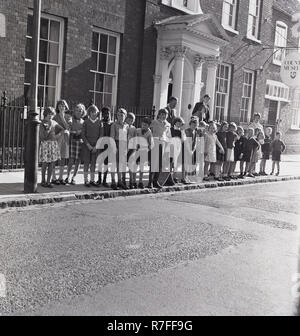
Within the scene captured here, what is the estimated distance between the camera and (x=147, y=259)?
5.55 meters

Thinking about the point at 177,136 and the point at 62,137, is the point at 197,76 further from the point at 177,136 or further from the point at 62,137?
the point at 62,137

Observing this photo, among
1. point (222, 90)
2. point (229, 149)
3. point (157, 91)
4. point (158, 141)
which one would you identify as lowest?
point (229, 149)

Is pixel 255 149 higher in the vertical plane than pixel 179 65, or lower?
lower

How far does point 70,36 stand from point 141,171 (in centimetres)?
499

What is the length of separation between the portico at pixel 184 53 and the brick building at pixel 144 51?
0.03 meters

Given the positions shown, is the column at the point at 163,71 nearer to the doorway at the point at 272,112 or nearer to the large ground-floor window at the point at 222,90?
the large ground-floor window at the point at 222,90

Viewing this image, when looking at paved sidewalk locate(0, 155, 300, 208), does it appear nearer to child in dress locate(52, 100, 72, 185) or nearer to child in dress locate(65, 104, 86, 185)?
child in dress locate(52, 100, 72, 185)

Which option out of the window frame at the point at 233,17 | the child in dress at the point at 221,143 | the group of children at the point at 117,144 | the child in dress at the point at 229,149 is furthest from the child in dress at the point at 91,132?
the window frame at the point at 233,17

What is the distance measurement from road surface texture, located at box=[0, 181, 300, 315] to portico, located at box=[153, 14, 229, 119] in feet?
25.9

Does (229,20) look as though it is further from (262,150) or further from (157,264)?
(157,264)

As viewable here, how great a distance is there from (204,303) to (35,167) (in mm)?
5561

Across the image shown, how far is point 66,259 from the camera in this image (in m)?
5.37

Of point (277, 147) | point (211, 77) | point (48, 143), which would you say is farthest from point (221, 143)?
point (211, 77)

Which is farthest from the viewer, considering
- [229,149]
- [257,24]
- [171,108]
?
[257,24]
